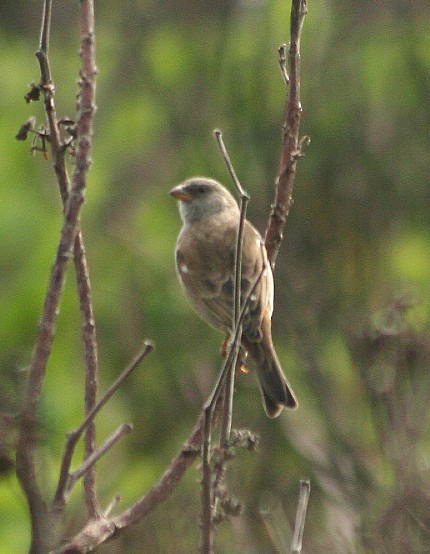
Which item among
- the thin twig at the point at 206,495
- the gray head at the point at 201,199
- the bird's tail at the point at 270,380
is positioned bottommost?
the bird's tail at the point at 270,380

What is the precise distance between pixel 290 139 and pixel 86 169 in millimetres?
1329

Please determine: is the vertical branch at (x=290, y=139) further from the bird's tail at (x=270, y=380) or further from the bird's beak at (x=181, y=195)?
the bird's beak at (x=181, y=195)

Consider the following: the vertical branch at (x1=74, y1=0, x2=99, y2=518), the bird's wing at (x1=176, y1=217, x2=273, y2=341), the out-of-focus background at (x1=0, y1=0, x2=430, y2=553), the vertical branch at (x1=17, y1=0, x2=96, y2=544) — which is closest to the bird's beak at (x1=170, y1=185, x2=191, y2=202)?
the bird's wing at (x1=176, y1=217, x2=273, y2=341)

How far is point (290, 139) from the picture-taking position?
397cm

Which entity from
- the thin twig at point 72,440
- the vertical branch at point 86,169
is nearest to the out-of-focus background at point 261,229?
the vertical branch at point 86,169

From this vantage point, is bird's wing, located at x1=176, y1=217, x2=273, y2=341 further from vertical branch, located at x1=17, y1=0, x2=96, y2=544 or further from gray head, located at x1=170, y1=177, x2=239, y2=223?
Answer: vertical branch, located at x1=17, y1=0, x2=96, y2=544

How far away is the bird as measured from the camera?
5.30 meters

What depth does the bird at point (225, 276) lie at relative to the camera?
5.30 m

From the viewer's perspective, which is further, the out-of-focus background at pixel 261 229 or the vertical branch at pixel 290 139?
the out-of-focus background at pixel 261 229

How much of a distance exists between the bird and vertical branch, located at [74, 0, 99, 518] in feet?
4.01

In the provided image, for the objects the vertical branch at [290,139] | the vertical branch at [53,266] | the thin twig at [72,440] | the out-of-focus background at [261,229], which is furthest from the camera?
the out-of-focus background at [261,229]

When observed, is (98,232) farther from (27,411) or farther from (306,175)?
(27,411)

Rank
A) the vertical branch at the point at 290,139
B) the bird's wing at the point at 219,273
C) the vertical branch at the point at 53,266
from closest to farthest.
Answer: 1. the vertical branch at the point at 53,266
2. the vertical branch at the point at 290,139
3. the bird's wing at the point at 219,273

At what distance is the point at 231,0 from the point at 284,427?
30.2 ft
